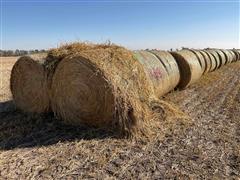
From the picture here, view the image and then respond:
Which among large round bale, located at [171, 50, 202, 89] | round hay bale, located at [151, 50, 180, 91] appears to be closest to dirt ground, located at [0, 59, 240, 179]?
round hay bale, located at [151, 50, 180, 91]

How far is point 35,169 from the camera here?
431cm

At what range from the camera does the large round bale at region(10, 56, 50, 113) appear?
264 inches

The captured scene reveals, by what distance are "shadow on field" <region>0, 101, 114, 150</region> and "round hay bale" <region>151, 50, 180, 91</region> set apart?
141 inches

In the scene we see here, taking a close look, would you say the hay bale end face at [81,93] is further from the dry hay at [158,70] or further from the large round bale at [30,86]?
the dry hay at [158,70]

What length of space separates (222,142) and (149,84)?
82.5 inches

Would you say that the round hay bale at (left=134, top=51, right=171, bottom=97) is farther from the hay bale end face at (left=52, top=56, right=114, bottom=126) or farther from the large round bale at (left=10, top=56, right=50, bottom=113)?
the large round bale at (left=10, top=56, right=50, bottom=113)

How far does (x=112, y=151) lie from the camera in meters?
4.92

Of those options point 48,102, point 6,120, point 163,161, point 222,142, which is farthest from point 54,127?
point 222,142

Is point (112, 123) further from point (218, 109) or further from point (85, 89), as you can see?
point (218, 109)

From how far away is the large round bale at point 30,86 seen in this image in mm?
6715

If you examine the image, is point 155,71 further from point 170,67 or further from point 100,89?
point 100,89

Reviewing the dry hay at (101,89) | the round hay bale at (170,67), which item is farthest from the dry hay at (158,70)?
the dry hay at (101,89)

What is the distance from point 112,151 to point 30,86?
288 centimetres

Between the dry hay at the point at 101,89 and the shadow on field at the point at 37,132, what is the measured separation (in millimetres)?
236
